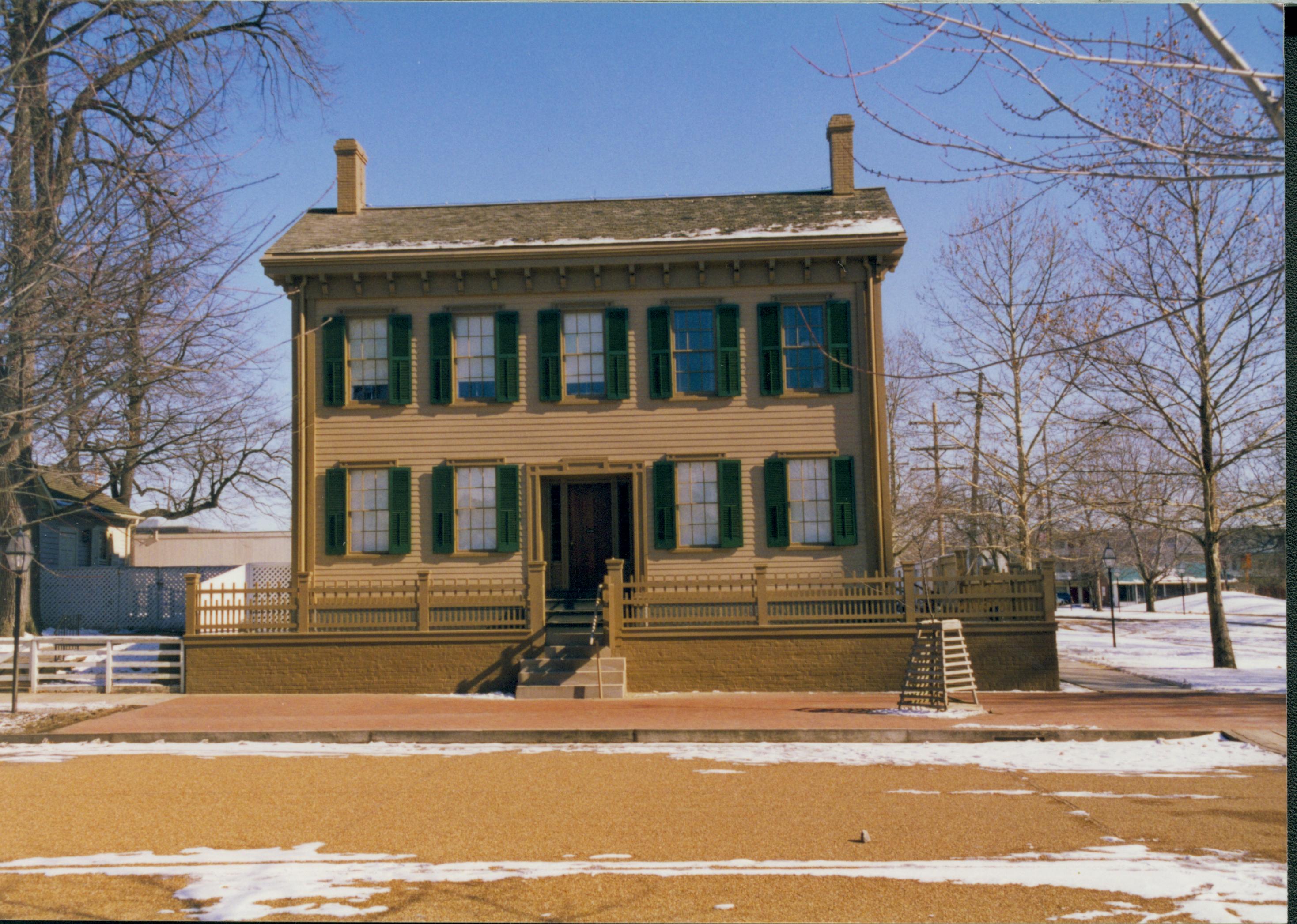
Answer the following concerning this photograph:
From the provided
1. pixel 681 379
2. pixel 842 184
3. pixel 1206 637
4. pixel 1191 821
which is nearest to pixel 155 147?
pixel 681 379

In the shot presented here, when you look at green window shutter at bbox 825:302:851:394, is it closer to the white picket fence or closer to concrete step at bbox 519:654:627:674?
concrete step at bbox 519:654:627:674

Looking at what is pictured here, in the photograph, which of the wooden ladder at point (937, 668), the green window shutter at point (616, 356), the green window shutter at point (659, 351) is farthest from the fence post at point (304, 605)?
the wooden ladder at point (937, 668)

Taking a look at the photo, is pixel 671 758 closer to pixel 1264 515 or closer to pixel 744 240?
pixel 744 240

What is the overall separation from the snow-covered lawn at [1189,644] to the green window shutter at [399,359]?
13.4m

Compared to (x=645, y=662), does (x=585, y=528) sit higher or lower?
higher

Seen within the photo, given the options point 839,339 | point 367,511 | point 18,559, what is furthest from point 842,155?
point 18,559

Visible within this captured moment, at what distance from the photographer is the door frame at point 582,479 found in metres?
18.1

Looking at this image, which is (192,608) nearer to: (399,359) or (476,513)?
(476,513)

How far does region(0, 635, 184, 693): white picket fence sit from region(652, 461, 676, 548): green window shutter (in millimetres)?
7582

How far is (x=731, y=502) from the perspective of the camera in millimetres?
17906

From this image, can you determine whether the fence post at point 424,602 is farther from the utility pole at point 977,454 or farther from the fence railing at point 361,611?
the utility pole at point 977,454

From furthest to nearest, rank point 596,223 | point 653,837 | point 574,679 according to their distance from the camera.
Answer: point 596,223
point 574,679
point 653,837

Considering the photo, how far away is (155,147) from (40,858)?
742 cm

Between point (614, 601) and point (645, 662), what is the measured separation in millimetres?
1010
